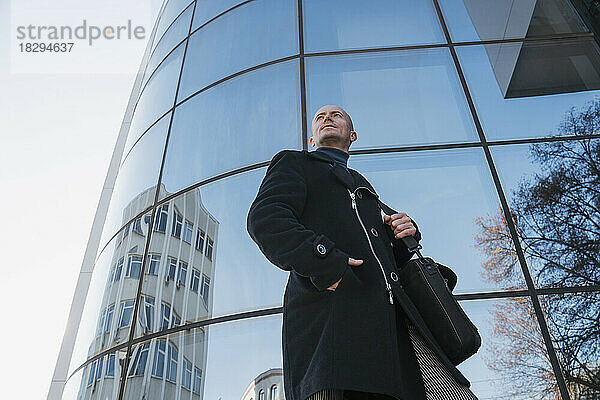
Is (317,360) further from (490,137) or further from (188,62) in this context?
(188,62)

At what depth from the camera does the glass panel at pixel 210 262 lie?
416cm

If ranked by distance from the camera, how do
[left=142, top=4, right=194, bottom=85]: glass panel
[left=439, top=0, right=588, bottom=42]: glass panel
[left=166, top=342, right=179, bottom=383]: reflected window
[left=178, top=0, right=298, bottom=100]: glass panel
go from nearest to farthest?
[left=166, top=342, right=179, bottom=383]: reflected window → [left=439, top=0, right=588, bottom=42]: glass panel → [left=178, top=0, right=298, bottom=100]: glass panel → [left=142, top=4, right=194, bottom=85]: glass panel

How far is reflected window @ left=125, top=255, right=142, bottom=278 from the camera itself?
4902 millimetres

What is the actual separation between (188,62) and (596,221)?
473 cm

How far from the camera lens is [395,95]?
5086 millimetres

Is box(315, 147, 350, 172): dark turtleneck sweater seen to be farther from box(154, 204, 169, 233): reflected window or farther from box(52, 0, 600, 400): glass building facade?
box(154, 204, 169, 233): reflected window

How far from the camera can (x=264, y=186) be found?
2047 mm

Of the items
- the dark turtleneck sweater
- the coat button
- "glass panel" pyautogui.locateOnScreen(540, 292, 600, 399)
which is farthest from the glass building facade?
the coat button

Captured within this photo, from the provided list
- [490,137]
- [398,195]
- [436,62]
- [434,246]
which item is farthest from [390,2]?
[434,246]

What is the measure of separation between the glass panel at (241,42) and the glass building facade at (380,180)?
1.0 inches

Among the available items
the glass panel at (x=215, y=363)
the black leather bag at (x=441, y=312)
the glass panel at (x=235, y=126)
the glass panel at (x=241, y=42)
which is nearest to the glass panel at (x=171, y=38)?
the glass panel at (x=241, y=42)

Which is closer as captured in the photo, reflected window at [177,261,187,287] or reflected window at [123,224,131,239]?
reflected window at [177,261,187,287]

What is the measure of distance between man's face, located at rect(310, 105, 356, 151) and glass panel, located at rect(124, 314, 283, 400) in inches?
74.3

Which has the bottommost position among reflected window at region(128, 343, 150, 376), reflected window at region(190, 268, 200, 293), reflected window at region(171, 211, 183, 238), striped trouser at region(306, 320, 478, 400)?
striped trouser at region(306, 320, 478, 400)
